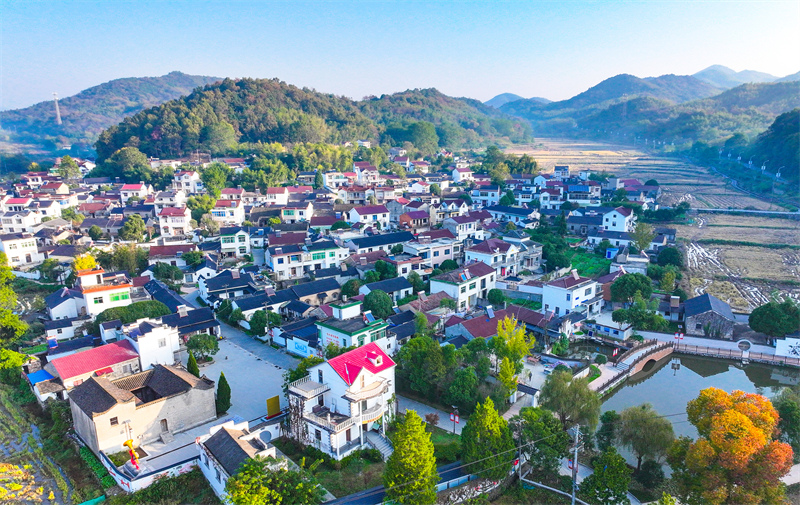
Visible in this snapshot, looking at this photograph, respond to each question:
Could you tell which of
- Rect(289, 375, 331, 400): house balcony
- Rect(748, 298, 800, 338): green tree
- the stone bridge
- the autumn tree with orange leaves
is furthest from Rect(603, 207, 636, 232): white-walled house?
Rect(289, 375, 331, 400): house balcony

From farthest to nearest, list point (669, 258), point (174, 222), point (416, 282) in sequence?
point (174, 222), point (669, 258), point (416, 282)

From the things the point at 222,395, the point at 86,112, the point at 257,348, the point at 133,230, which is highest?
the point at 86,112

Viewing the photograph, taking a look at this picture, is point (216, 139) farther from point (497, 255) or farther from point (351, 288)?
point (497, 255)

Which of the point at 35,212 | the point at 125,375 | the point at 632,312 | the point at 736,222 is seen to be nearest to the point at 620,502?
the point at 632,312

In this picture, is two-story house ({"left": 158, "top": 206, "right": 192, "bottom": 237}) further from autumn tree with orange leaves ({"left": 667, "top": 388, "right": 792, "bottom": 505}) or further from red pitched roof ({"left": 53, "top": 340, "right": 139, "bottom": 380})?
autumn tree with orange leaves ({"left": 667, "top": 388, "right": 792, "bottom": 505})

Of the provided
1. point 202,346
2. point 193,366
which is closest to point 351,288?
point 202,346

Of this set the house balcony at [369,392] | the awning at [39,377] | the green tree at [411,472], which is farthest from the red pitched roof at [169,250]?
the green tree at [411,472]
